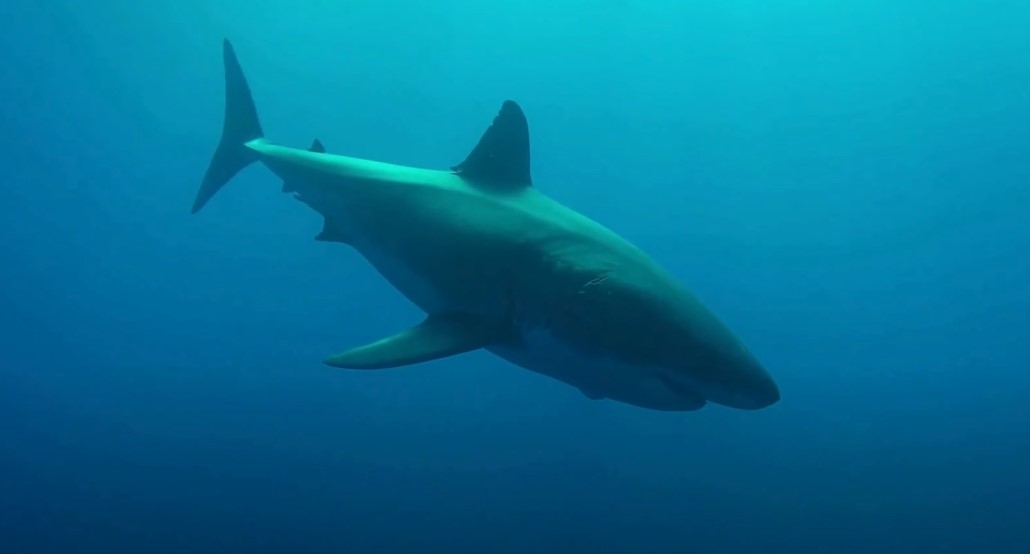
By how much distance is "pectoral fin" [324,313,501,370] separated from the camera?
428 cm

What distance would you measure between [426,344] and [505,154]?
1.74 metres

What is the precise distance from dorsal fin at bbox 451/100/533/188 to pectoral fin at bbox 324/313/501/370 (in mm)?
1219

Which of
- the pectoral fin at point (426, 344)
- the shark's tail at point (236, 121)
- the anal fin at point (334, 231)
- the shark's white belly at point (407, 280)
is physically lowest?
the pectoral fin at point (426, 344)

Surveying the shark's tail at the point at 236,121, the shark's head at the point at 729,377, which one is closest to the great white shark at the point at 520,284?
the shark's head at the point at 729,377

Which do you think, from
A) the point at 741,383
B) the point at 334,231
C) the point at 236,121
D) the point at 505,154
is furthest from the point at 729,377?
the point at 236,121

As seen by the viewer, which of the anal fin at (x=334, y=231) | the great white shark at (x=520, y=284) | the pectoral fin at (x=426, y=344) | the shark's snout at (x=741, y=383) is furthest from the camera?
the anal fin at (x=334, y=231)

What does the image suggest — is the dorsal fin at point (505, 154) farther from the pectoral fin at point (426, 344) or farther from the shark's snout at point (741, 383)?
the shark's snout at point (741, 383)

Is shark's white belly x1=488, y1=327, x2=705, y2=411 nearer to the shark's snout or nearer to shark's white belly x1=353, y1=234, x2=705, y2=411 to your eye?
shark's white belly x1=353, y1=234, x2=705, y2=411

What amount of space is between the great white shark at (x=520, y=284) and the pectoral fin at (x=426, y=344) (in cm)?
1

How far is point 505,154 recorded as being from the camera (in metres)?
5.31

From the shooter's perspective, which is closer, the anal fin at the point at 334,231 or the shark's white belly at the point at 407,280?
the shark's white belly at the point at 407,280

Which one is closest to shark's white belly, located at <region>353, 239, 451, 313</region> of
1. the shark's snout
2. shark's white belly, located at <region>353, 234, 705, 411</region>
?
shark's white belly, located at <region>353, 234, 705, 411</region>

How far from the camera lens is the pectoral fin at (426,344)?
4277 mm

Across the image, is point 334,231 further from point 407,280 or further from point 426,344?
point 426,344
